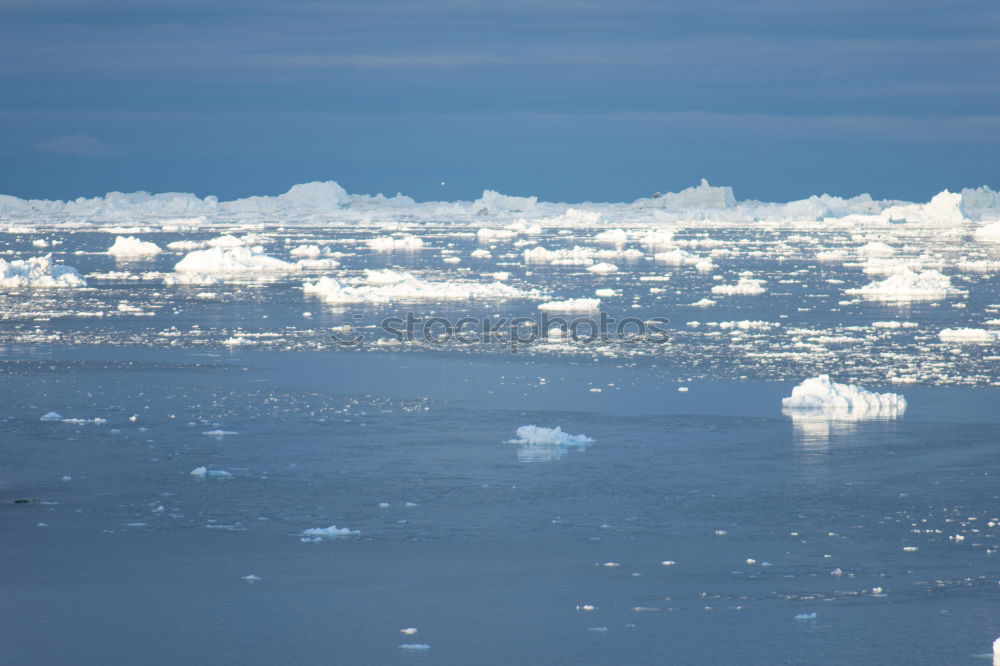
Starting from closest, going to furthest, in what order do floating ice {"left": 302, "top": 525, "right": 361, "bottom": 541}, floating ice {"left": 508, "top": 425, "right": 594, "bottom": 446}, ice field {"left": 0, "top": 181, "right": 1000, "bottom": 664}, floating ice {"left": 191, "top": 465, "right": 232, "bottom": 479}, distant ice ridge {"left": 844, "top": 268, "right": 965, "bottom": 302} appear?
ice field {"left": 0, "top": 181, "right": 1000, "bottom": 664} < floating ice {"left": 302, "top": 525, "right": 361, "bottom": 541} < floating ice {"left": 191, "top": 465, "right": 232, "bottom": 479} < floating ice {"left": 508, "top": 425, "right": 594, "bottom": 446} < distant ice ridge {"left": 844, "top": 268, "right": 965, "bottom": 302}

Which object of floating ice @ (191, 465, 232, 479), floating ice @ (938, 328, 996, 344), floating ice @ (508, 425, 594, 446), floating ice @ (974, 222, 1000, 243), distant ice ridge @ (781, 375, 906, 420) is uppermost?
floating ice @ (974, 222, 1000, 243)

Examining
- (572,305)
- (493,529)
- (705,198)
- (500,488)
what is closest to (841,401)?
(500,488)

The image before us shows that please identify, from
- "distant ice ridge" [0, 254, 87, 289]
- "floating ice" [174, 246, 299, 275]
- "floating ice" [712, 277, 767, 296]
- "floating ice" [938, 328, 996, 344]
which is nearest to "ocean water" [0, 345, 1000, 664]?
"floating ice" [938, 328, 996, 344]

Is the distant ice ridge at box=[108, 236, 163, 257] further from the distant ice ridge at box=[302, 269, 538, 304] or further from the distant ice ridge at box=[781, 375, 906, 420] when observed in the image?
the distant ice ridge at box=[781, 375, 906, 420]

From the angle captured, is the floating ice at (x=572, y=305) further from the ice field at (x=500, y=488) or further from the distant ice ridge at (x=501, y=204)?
the distant ice ridge at (x=501, y=204)

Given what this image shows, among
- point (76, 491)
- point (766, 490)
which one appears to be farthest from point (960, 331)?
point (76, 491)

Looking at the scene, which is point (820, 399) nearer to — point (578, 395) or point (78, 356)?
point (578, 395)

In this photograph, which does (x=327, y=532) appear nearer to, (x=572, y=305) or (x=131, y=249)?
(x=572, y=305)
